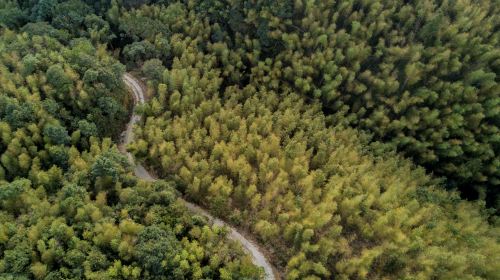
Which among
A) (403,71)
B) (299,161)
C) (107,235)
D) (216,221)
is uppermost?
(403,71)

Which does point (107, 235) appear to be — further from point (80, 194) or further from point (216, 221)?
point (216, 221)

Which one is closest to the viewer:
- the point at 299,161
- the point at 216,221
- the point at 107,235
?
the point at 107,235

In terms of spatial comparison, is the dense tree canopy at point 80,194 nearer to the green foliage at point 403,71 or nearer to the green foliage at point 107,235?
the green foliage at point 107,235

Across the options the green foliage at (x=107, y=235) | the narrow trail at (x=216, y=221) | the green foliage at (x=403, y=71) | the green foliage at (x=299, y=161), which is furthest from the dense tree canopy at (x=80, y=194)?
the green foliage at (x=403, y=71)

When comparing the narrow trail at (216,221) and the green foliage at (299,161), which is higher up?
the green foliage at (299,161)

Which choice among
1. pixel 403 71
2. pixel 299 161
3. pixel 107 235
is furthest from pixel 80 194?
pixel 403 71

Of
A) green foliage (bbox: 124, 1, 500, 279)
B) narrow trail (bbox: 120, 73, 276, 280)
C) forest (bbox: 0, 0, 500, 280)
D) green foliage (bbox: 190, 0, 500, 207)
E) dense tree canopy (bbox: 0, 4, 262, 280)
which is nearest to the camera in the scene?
dense tree canopy (bbox: 0, 4, 262, 280)

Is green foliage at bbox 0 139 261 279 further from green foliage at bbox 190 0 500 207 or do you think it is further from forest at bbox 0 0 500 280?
green foliage at bbox 190 0 500 207

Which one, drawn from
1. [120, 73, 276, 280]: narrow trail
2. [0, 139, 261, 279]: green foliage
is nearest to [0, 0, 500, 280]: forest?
[0, 139, 261, 279]: green foliage

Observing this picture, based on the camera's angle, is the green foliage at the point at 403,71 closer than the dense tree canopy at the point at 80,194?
No
